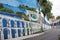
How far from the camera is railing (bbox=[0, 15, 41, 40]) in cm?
2134

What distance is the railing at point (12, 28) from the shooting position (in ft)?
70.0

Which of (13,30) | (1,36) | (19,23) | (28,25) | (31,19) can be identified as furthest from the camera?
(31,19)

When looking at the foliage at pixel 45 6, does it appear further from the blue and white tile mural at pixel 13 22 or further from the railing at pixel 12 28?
the railing at pixel 12 28

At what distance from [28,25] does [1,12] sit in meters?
8.92

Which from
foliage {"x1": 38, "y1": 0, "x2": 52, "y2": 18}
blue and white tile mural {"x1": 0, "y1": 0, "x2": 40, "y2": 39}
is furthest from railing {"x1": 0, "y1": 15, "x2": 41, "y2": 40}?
foliage {"x1": 38, "y1": 0, "x2": 52, "y2": 18}

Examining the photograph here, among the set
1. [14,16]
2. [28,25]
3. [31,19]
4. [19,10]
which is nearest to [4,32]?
[14,16]

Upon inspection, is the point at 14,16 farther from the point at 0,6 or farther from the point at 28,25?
the point at 28,25

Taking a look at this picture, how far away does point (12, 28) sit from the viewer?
23.6 meters

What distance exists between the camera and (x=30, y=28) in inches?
1225

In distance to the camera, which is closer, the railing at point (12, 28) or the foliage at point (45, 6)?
the railing at point (12, 28)

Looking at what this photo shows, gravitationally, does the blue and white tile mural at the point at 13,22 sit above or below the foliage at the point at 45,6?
below

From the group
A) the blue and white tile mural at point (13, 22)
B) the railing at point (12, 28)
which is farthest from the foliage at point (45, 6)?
the railing at point (12, 28)

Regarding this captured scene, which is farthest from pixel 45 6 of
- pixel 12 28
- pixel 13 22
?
pixel 12 28

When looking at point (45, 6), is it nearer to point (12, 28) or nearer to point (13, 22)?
point (13, 22)
